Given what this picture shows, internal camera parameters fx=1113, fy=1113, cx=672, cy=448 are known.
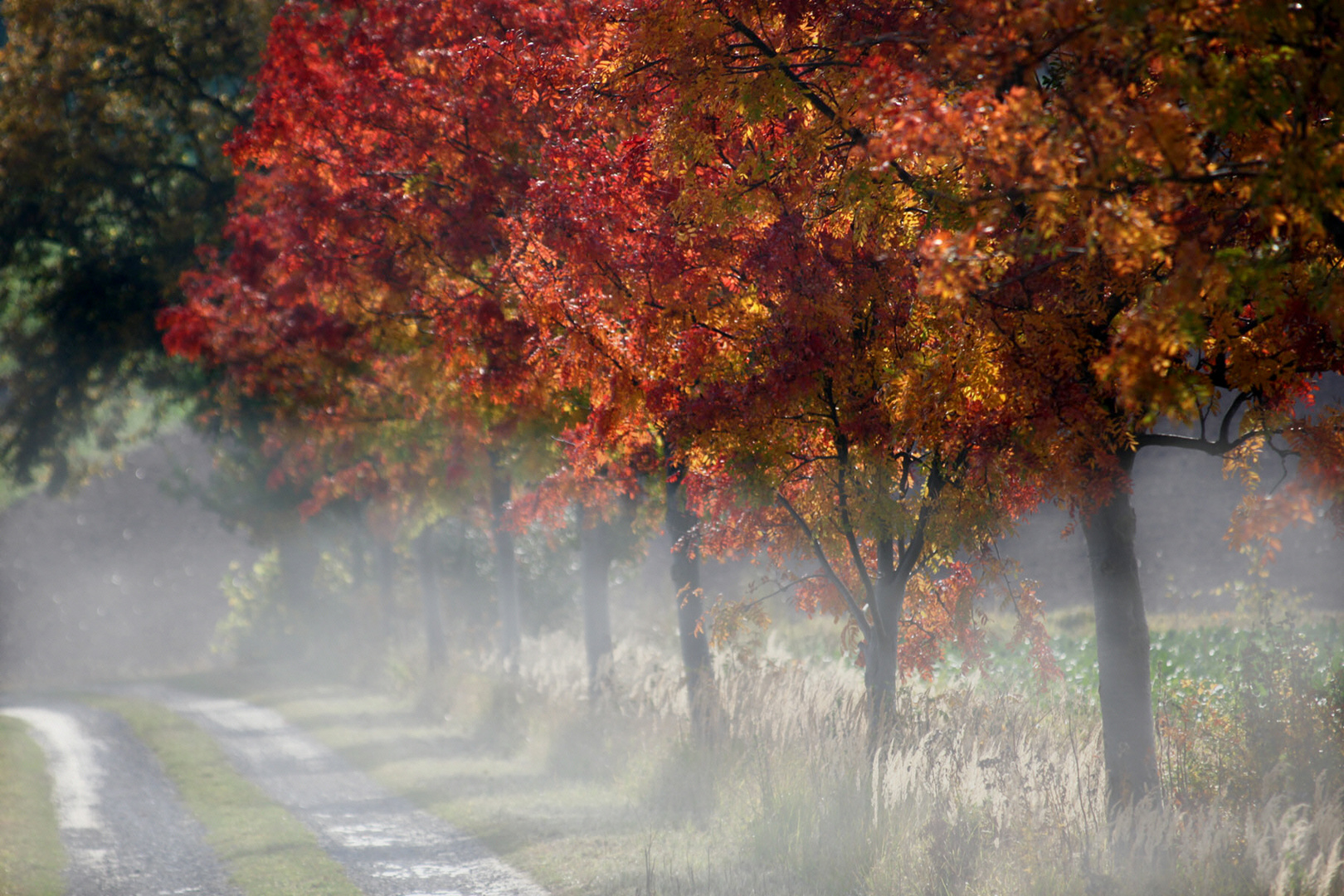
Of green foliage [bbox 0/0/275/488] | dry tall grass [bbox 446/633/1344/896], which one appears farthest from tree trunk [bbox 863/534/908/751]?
green foliage [bbox 0/0/275/488]

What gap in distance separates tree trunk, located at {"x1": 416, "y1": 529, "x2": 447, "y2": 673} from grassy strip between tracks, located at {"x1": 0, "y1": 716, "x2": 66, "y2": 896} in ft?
21.6

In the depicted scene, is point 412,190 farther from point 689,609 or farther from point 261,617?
point 261,617

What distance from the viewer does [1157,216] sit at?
Result: 4816 mm

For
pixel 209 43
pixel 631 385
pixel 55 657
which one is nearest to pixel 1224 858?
pixel 631 385

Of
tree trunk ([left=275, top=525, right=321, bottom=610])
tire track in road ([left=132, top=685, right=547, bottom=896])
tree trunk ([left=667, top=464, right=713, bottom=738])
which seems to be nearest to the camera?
tire track in road ([left=132, top=685, right=547, bottom=896])

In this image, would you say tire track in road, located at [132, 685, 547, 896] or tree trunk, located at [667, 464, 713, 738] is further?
tree trunk, located at [667, 464, 713, 738]

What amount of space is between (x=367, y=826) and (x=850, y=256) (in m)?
7.28

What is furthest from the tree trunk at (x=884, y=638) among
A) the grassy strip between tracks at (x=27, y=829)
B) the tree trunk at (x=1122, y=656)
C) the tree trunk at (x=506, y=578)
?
the tree trunk at (x=506, y=578)

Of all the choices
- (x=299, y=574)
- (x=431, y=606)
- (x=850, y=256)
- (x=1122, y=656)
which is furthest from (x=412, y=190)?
(x=299, y=574)

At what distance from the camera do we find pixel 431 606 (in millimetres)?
21578

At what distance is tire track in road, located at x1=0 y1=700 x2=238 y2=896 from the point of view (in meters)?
9.37

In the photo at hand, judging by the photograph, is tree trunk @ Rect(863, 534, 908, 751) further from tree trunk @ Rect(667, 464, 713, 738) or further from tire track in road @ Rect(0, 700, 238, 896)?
tire track in road @ Rect(0, 700, 238, 896)

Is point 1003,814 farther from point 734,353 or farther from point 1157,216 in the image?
point 1157,216

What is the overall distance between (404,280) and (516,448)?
13.8ft
